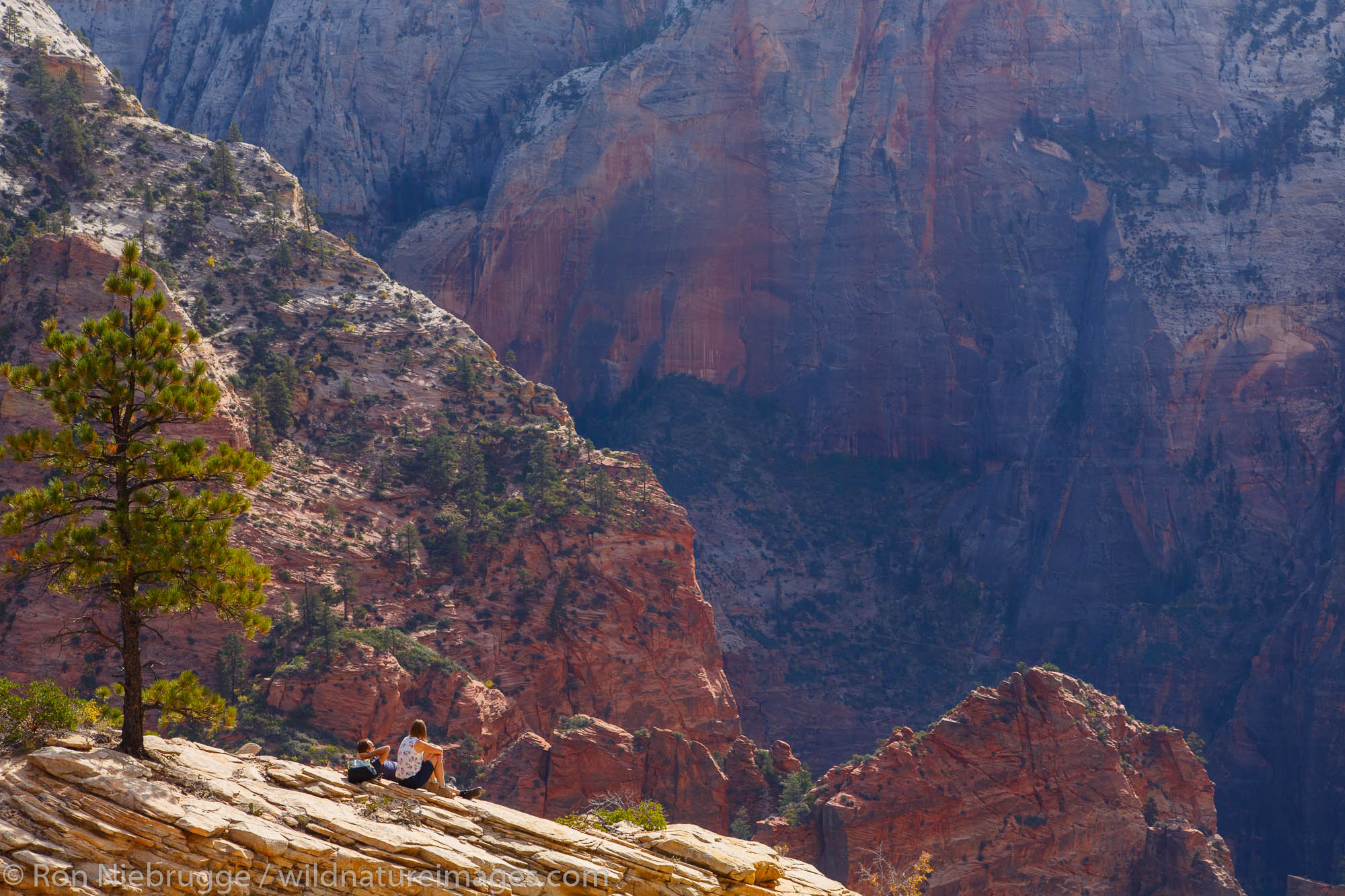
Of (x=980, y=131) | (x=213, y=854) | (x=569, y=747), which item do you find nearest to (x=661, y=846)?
(x=213, y=854)

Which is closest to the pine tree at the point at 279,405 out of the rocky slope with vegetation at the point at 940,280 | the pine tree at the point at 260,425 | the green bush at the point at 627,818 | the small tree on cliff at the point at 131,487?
the pine tree at the point at 260,425

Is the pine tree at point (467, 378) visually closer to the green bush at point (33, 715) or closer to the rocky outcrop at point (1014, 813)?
the rocky outcrop at point (1014, 813)

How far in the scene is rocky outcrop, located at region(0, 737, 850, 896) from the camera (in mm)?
25078

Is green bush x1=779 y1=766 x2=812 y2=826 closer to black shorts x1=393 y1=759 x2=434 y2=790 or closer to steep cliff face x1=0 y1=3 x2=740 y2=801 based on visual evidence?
steep cliff face x1=0 y1=3 x2=740 y2=801

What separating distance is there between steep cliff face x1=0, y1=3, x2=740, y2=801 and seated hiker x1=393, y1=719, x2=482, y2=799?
32584 mm

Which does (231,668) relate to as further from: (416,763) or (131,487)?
(416,763)

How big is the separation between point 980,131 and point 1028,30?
10.3 m

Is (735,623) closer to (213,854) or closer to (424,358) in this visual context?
(424,358)

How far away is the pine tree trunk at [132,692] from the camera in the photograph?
27375 millimetres

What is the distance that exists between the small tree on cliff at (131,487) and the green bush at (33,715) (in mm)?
1135

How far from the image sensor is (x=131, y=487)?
29.0 meters

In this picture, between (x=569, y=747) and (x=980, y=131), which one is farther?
(x=980, y=131)

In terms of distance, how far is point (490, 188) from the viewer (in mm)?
129875

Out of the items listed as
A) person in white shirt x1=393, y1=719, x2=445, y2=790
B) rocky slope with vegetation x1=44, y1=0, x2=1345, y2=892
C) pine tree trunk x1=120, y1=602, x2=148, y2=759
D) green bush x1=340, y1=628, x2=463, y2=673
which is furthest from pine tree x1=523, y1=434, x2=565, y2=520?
pine tree trunk x1=120, y1=602, x2=148, y2=759
